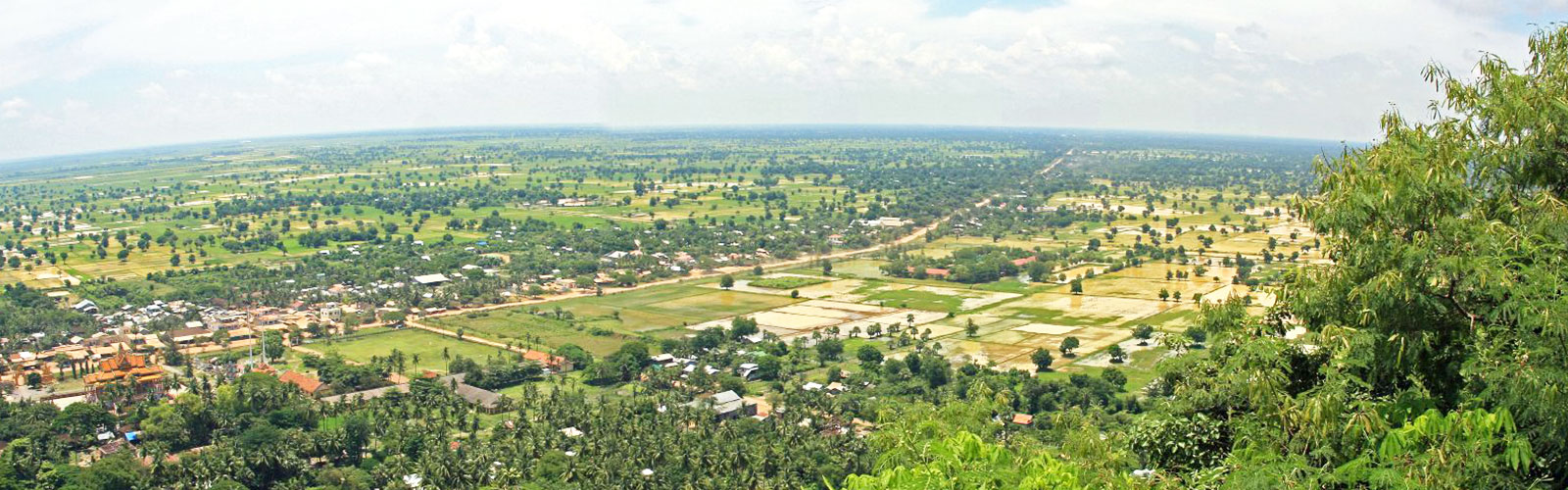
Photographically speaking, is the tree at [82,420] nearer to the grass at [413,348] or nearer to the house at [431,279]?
the grass at [413,348]

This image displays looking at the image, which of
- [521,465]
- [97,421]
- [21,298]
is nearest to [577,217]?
[21,298]

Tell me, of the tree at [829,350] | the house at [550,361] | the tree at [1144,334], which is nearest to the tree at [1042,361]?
the tree at [1144,334]

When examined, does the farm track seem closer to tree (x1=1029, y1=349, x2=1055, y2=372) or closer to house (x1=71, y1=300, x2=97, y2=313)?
house (x1=71, y1=300, x2=97, y2=313)

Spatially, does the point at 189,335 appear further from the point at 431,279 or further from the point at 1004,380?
the point at 1004,380

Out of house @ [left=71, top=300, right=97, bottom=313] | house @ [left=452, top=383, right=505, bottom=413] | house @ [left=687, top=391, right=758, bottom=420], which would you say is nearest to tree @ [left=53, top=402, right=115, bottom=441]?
house @ [left=452, top=383, right=505, bottom=413]

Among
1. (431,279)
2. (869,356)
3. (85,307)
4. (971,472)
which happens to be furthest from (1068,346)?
(85,307)

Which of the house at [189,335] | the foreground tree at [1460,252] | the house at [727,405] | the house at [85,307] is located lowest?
the house at [189,335]

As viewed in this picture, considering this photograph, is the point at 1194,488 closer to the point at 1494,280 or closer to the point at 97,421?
the point at 1494,280
